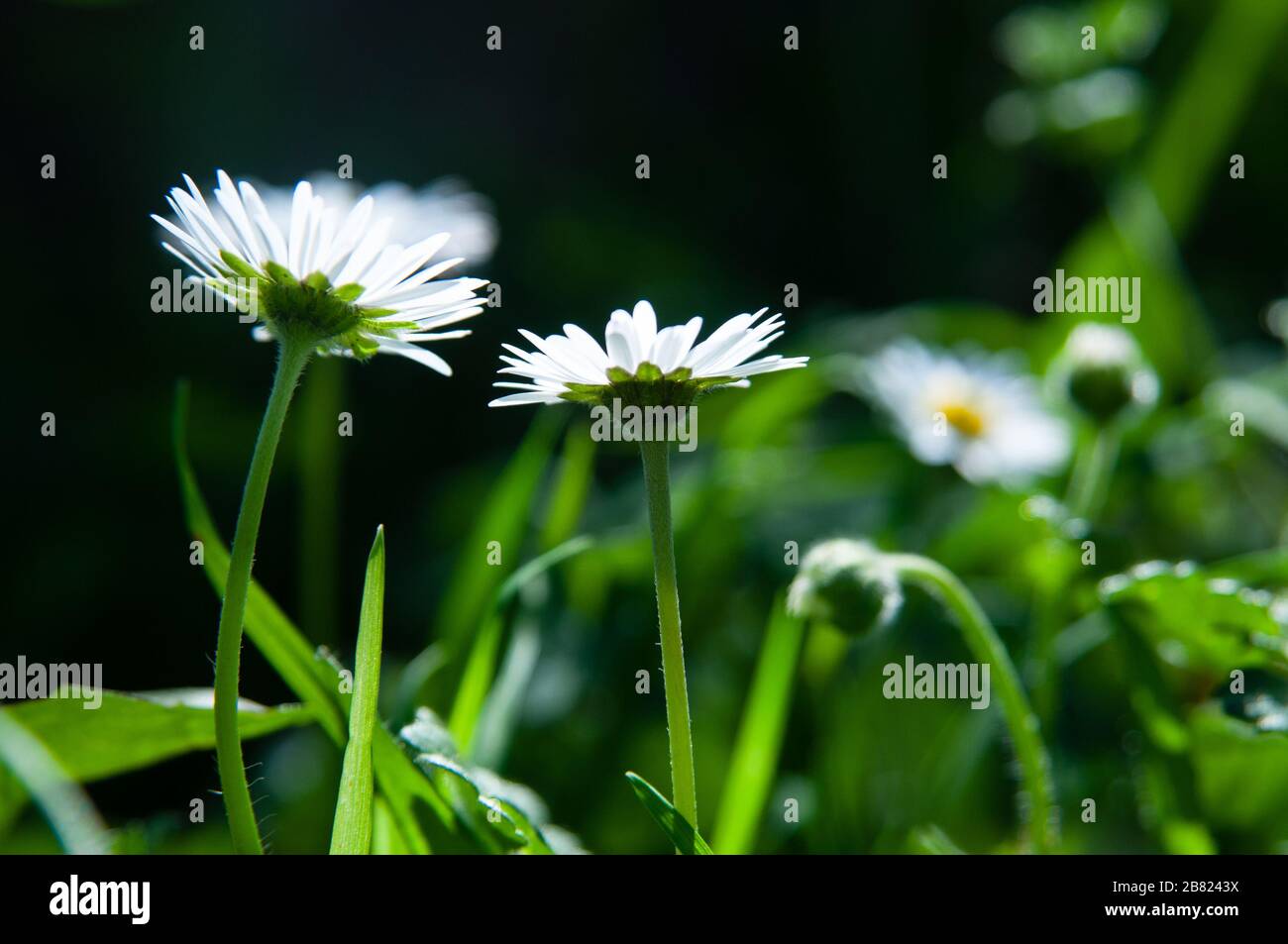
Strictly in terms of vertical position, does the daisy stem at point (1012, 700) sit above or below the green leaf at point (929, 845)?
above

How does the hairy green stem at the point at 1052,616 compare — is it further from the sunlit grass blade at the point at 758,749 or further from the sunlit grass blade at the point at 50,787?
the sunlit grass blade at the point at 50,787

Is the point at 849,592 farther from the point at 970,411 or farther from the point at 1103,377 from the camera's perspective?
the point at 970,411

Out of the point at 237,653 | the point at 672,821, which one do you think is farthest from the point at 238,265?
the point at 672,821

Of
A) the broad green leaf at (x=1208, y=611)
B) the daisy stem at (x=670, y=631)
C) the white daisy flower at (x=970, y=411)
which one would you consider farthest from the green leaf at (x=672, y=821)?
the white daisy flower at (x=970, y=411)

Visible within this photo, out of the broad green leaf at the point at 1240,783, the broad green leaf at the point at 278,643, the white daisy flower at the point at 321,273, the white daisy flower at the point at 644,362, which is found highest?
the white daisy flower at the point at 321,273

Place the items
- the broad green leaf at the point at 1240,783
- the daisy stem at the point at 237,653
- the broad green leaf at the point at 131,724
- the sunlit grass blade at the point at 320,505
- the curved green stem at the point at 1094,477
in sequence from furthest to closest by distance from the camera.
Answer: the sunlit grass blade at the point at 320,505
the curved green stem at the point at 1094,477
the broad green leaf at the point at 1240,783
the broad green leaf at the point at 131,724
the daisy stem at the point at 237,653
